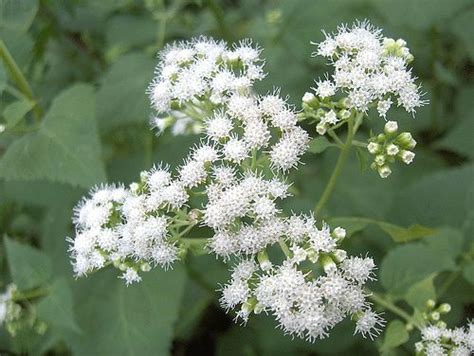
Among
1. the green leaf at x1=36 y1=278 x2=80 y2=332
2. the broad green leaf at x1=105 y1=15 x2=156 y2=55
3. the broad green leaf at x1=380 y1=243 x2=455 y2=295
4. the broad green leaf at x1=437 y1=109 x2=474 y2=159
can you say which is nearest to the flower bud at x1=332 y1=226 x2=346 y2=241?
the broad green leaf at x1=380 y1=243 x2=455 y2=295

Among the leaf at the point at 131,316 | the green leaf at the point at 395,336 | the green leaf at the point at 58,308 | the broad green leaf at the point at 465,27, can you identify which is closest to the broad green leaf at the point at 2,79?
the green leaf at the point at 58,308

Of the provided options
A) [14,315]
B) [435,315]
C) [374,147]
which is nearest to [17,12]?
[14,315]

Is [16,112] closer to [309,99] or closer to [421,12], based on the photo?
[309,99]

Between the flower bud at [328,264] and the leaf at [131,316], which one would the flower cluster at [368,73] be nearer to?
the flower bud at [328,264]

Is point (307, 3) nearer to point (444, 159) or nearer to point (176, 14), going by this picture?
point (176, 14)

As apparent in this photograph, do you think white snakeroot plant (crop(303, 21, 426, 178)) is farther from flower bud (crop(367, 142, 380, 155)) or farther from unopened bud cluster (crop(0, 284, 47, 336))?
unopened bud cluster (crop(0, 284, 47, 336))

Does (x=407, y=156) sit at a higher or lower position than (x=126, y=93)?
lower
